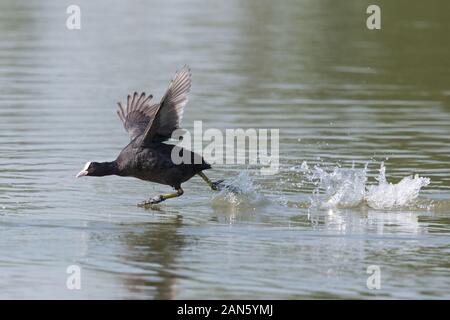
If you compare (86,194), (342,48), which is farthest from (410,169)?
(342,48)

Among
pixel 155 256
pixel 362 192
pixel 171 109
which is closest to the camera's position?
pixel 155 256

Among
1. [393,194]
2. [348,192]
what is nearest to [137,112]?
[348,192]

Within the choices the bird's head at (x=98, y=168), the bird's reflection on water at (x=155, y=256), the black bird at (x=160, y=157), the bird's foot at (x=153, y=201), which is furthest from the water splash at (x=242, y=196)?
the bird's head at (x=98, y=168)

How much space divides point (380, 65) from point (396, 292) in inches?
452

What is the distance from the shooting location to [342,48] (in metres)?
20.3

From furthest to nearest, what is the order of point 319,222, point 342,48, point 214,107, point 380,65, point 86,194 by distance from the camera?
point 342,48
point 380,65
point 214,107
point 86,194
point 319,222

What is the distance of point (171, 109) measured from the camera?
971 cm

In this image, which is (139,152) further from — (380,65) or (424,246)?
(380,65)

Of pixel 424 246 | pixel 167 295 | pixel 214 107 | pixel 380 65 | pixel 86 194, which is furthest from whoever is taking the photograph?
pixel 380 65

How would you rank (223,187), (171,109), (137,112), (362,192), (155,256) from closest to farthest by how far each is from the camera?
(155,256)
(171,109)
(362,192)
(223,187)
(137,112)

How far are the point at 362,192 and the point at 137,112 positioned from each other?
249 centimetres

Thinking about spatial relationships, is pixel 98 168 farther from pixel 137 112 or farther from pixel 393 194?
pixel 393 194

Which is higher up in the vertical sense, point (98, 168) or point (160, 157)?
point (160, 157)

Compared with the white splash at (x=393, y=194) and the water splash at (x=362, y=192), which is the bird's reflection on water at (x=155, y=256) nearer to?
the water splash at (x=362, y=192)
